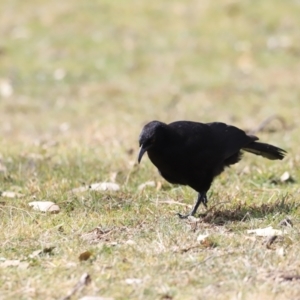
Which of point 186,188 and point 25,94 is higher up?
point 186,188

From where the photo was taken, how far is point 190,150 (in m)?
4.80

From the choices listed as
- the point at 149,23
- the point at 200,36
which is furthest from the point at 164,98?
the point at 149,23

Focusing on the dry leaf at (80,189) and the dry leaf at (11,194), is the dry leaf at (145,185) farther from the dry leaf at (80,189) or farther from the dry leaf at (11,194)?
the dry leaf at (11,194)

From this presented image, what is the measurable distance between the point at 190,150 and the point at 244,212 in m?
0.53

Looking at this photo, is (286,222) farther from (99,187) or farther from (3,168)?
(3,168)

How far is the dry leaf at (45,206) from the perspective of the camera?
482 cm

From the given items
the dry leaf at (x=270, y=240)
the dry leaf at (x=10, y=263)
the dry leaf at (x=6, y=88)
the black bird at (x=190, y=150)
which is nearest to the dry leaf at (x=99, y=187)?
the black bird at (x=190, y=150)

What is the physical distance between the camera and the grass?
11.8ft

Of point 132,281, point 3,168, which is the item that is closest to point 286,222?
point 132,281

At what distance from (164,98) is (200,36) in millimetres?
3819

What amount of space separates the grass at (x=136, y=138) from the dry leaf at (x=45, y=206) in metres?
0.06

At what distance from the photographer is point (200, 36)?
1416 cm

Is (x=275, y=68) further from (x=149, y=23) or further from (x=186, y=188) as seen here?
(x=186, y=188)

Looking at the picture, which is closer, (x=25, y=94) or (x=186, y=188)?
(x=186, y=188)
